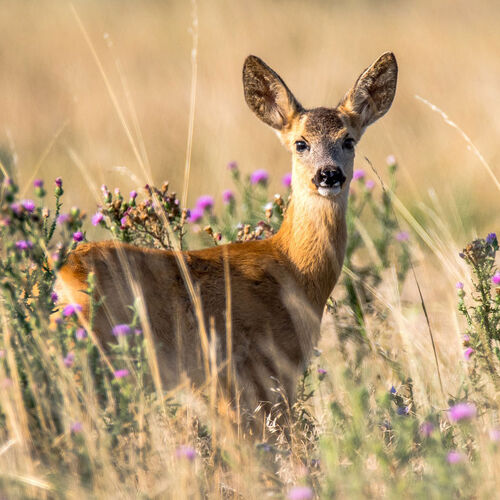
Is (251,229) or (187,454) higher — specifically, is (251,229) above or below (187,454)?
above

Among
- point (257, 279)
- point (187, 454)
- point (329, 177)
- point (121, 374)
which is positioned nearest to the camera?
point (187, 454)

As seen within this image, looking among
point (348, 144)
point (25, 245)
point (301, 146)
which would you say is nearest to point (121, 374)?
point (25, 245)

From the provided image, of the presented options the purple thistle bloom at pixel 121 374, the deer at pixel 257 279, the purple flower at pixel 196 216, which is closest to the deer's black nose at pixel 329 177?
the deer at pixel 257 279

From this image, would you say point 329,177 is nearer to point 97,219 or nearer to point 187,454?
point 97,219

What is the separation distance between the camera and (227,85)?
12633mm

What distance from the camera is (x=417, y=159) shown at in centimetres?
1027

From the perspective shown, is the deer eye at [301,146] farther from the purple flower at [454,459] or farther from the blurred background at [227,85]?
the blurred background at [227,85]

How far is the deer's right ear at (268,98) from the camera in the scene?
5242mm

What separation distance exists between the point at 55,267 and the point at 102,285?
25.1 inches

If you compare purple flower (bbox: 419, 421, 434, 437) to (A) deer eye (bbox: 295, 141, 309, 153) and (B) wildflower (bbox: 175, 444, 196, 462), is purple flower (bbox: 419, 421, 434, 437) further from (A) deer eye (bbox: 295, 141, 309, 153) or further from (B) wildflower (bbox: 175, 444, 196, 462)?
(A) deer eye (bbox: 295, 141, 309, 153)

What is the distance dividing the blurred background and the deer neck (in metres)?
2.70

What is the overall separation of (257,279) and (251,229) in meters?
1.25

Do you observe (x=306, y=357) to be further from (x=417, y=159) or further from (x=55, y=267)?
(x=417, y=159)

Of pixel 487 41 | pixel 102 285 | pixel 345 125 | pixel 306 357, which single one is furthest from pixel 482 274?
pixel 487 41
